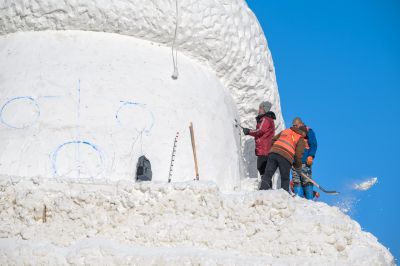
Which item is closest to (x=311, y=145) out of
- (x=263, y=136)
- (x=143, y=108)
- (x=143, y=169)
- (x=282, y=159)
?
(x=263, y=136)

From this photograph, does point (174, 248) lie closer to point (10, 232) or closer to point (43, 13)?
point (10, 232)

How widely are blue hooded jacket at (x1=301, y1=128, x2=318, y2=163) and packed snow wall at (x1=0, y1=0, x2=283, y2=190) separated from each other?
94cm

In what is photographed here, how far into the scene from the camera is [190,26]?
845 cm

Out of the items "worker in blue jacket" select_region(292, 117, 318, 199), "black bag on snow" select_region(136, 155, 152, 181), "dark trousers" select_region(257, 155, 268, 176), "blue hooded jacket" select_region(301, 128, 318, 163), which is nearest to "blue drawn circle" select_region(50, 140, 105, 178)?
"black bag on snow" select_region(136, 155, 152, 181)

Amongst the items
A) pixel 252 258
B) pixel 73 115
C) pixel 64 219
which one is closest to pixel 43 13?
pixel 73 115

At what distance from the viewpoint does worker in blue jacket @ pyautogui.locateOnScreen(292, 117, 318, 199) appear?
27.6 ft

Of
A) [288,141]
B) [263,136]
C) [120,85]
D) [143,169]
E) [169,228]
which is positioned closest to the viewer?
[169,228]

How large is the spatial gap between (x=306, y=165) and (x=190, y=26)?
255 cm

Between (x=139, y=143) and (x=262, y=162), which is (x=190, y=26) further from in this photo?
(x=262, y=162)

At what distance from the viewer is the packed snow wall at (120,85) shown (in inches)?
285

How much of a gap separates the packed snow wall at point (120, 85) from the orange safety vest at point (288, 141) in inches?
37.6

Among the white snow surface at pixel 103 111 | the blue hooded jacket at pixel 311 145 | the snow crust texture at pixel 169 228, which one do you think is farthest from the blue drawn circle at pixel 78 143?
the blue hooded jacket at pixel 311 145

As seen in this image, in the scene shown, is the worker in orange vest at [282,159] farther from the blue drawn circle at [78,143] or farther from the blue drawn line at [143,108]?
the blue drawn circle at [78,143]

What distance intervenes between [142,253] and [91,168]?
5.92ft
